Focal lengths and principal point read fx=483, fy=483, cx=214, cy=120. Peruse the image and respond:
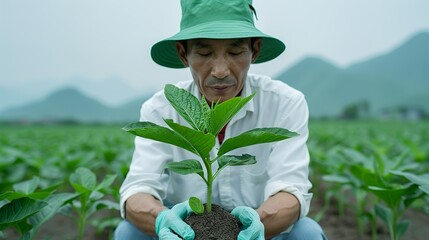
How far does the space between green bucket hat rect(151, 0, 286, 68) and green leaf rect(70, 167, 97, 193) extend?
738 mm

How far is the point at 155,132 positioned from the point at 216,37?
0.56 metres

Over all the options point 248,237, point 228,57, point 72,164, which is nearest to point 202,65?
point 228,57

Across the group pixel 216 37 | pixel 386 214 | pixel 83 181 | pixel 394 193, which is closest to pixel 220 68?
pixel 216 37

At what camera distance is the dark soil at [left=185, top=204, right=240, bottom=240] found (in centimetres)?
157

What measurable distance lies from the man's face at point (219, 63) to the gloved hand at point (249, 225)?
0.50m

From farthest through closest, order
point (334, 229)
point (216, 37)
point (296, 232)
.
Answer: point (334, 229) → point (296, 232) → point (216, 37)

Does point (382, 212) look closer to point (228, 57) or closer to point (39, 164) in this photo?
point (228, 57)

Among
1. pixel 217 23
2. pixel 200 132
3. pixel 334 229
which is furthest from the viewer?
pixel 334 229

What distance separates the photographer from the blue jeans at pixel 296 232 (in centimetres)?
204

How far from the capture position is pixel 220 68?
1972 mm

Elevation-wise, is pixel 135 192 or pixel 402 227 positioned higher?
pixel 135 192

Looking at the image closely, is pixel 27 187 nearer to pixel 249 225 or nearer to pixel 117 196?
pixel 117 196

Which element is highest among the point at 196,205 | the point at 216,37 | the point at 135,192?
the point at 216,37

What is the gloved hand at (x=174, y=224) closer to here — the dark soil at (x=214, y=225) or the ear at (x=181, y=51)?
the dark soil at (x=214, y=225)
